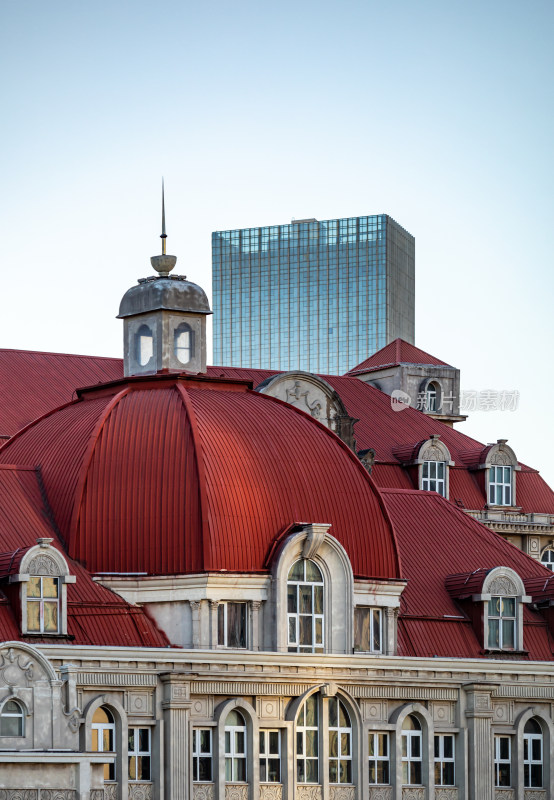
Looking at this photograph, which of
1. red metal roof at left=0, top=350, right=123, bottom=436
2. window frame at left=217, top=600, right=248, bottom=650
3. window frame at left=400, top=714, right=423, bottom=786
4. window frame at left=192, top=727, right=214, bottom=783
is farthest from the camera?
red metal roof at left=0, top=350, right=123, bottom=436

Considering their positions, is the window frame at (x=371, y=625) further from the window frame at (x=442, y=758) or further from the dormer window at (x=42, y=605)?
the dormer window at (x=42, y=605)

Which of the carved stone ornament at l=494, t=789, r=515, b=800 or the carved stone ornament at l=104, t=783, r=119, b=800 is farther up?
the carved stone ornament at l=494, t=789, r=515, b=800

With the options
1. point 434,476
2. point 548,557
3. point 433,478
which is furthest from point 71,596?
point 548,557

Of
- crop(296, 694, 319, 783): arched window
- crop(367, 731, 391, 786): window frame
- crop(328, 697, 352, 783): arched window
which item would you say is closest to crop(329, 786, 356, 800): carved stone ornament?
crop(328, 697, 352, 783): arched window

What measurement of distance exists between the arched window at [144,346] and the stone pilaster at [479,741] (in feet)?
54.2

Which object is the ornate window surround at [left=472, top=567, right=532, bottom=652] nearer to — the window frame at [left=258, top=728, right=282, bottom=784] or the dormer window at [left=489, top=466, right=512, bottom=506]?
the window frame at [left=258, top=728, right=282, bottom=784]

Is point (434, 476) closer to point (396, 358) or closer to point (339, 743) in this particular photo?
point (396, 358)

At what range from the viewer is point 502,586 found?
8219cm

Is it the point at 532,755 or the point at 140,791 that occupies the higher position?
the point at 532,755

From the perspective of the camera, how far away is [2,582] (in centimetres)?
7269

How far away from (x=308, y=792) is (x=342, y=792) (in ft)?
4.48

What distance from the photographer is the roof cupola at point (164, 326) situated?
8406 centimetres

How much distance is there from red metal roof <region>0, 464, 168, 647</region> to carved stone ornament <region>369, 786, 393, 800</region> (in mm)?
9047

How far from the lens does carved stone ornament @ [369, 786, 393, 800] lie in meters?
78.1
